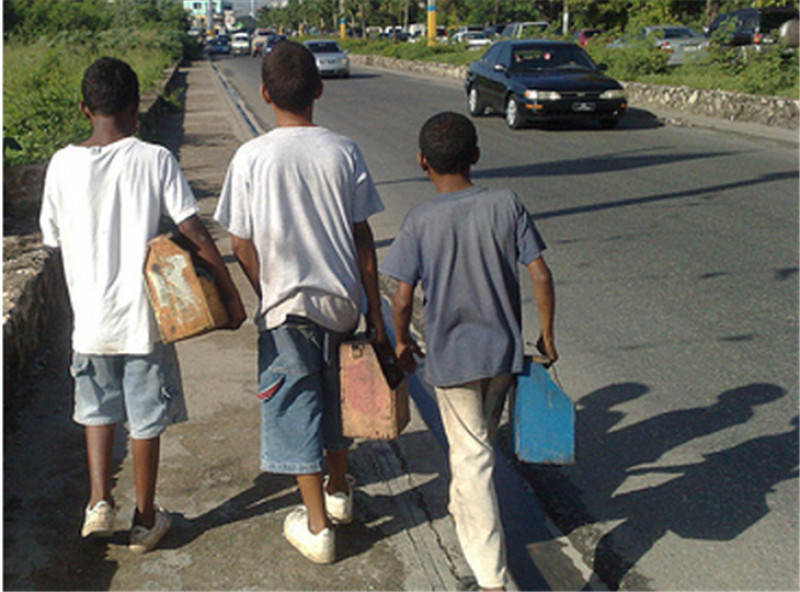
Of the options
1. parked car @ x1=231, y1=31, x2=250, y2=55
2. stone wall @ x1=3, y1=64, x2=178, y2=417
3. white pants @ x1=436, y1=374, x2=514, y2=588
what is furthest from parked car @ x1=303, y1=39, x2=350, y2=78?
parked car @ x1=231, y1=31, x2=250, y2=55

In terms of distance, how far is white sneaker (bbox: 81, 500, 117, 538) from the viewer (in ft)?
11.1

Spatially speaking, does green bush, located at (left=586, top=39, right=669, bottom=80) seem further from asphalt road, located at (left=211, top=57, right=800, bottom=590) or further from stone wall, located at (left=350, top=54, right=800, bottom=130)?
asphalt road, located at (left=211, top=57, right=800, bottom=590)

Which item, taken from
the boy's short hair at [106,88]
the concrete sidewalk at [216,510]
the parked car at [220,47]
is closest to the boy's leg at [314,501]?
the concrete sidewalk at [216,510]

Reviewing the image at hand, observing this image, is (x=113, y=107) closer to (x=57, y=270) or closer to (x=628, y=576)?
(x=628, y=576)

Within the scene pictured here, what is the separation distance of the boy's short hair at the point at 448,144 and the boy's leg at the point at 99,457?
150 centimetres

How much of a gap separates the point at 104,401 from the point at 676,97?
17679mm

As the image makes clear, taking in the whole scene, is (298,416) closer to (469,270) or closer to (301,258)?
(301,258)

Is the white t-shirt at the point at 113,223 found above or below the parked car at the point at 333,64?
above

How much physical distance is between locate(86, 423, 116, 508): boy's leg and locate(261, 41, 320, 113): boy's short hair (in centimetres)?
131

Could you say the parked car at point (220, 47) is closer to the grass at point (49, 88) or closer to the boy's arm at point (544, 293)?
the grass at point (49, 88)

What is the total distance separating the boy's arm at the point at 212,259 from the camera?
3.22m

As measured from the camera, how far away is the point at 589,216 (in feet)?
30.4

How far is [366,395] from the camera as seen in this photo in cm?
329

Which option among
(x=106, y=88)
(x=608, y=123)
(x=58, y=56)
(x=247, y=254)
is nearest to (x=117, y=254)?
(x=247, y=254)
